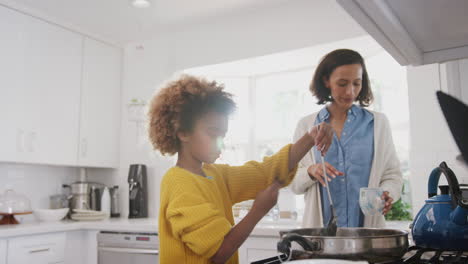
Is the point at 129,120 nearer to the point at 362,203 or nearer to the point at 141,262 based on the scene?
the point at 141,262

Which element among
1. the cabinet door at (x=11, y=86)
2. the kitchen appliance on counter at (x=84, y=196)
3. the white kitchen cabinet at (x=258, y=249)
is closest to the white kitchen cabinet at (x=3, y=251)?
the cabinet door at (x=11, y=86)

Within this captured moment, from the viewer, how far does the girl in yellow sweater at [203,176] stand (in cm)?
99

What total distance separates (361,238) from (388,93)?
257 centimetres

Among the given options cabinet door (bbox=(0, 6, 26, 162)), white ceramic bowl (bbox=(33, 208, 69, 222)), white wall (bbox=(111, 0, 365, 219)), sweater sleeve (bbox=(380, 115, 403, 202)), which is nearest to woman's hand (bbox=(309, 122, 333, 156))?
sweater sleeve (bbox=(380, 115, 403, 202))

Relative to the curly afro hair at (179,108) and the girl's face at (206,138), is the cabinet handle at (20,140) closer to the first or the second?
the curly afro hair at (179,108)

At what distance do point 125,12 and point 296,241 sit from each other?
9.28 ft

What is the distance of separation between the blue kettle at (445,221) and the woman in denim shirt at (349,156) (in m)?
0.60

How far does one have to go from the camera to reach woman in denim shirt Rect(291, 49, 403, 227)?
163 centimetres

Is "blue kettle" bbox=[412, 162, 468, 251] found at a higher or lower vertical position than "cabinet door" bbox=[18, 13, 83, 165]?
lower

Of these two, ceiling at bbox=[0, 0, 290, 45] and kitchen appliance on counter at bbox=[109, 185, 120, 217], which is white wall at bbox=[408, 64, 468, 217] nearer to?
ceiling at bbox=[0, 0, 290, 45]

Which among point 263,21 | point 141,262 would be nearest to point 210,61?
point 263,21

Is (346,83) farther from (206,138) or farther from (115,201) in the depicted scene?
(115,201)

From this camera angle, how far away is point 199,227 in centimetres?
99

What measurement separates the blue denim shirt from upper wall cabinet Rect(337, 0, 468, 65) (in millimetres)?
406
